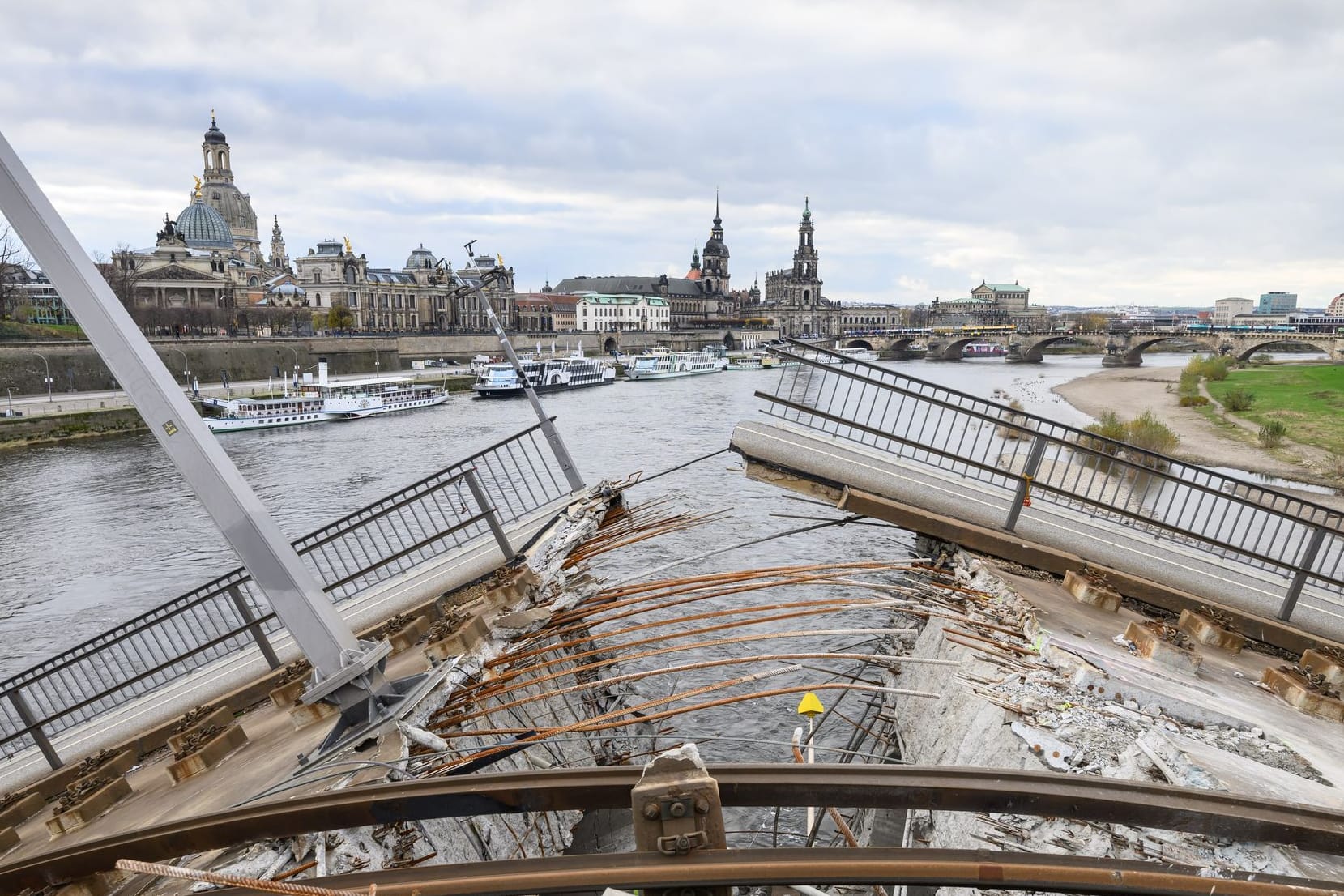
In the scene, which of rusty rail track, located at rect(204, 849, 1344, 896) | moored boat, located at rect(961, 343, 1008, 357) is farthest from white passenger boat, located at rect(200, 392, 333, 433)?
moored boat, located at rect(961, 343, 1008, 357)

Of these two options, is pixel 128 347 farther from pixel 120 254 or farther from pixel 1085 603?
pixel 120 254

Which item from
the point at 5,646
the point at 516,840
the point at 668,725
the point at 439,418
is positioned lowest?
the point at 439,418

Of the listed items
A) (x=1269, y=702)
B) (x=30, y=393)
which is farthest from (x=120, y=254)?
(x=1269, y=702)

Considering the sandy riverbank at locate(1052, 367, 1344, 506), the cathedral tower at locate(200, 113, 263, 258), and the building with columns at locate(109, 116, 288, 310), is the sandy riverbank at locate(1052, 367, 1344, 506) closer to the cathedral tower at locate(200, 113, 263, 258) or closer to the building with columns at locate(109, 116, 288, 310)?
the building with columns at locate(109, 116, 288, 310)

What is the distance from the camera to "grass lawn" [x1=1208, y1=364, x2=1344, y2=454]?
119ft

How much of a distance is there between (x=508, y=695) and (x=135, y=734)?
453cm

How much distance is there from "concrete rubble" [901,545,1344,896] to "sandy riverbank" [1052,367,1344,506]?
83.8 ft

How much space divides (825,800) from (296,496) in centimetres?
3185

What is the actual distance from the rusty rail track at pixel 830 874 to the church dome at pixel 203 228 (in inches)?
5551

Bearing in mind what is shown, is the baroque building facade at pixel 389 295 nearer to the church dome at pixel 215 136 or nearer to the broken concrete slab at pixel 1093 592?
the church dome at pixel 215 136

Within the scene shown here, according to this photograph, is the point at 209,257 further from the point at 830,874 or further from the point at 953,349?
the point at 830,874

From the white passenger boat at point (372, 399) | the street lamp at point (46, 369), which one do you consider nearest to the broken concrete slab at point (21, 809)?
the white passenger boat at point (372, 399)

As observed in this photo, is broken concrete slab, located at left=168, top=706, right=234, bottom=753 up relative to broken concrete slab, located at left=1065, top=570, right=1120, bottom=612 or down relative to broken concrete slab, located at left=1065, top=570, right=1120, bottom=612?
down

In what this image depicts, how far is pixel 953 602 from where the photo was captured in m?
7.41
